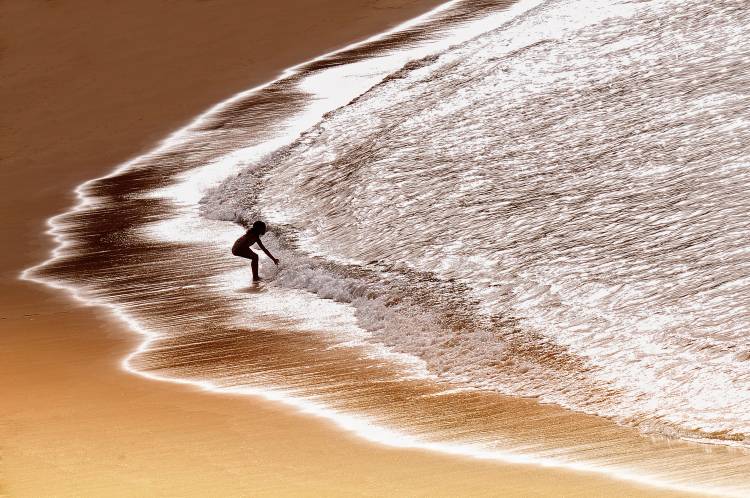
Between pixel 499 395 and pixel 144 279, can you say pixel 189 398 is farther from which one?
pixel 144 279

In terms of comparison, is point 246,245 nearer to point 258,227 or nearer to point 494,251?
point 258,227

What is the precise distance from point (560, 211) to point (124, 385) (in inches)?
180

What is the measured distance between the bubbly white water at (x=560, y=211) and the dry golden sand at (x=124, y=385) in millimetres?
1370

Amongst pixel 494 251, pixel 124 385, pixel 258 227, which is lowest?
pixel 124 385

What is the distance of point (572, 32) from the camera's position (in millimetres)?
18172

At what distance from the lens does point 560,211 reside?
1186 centimetres

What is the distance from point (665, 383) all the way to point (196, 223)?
9.07m

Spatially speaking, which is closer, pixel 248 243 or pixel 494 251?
pixel 494 251

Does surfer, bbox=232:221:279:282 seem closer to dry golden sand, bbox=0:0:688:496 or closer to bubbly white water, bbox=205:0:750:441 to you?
bubbly white water, bbox=205:0:750:441

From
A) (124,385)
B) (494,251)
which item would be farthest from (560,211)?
(124,385)

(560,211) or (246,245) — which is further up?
(560,211)

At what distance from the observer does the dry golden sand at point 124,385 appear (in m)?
6.45

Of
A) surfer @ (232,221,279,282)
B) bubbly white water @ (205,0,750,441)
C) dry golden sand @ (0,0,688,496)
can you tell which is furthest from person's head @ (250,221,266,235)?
dry golden sand @ (0,0,688,496)

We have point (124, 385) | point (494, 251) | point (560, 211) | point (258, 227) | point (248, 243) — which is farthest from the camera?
point (258, 227)
